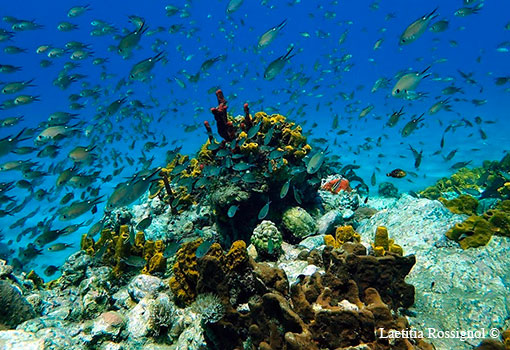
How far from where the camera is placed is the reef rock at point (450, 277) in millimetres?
3184

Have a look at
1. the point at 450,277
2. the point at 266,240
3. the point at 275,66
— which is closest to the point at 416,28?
the point at 275,66

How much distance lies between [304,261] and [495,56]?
150 metres

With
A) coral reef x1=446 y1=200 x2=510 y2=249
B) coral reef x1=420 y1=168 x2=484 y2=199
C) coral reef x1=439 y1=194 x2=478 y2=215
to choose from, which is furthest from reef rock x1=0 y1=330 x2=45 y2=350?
Result: coral reef x1=420 y1=168 x2=484 y2=199

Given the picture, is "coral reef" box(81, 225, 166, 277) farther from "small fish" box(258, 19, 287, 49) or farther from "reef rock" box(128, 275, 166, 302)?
"small fish" box(258, 19, 287, 49)

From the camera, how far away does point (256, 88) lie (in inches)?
808

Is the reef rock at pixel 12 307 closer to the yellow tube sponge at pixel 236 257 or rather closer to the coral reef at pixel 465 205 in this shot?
the yellow tube sponge at pixel 236 257

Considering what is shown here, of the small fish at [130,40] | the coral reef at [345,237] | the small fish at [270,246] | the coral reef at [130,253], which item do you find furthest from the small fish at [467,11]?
the coral reef at [130,253]

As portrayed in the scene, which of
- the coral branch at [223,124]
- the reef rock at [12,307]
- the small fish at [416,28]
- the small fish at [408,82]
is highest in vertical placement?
the coral branch at [223,124]

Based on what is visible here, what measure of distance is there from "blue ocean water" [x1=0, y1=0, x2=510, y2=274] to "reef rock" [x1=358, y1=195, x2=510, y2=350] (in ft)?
10.4

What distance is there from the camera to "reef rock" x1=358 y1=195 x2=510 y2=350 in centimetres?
318

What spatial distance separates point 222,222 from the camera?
247 inches

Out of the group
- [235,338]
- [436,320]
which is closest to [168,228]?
[235,338]

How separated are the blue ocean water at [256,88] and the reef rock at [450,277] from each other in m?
3.17

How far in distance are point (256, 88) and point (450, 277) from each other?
18657 mm
